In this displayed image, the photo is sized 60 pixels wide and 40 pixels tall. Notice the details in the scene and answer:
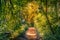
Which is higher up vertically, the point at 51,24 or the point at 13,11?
the point at 13,11

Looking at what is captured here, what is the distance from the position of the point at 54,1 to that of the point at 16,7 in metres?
0.92

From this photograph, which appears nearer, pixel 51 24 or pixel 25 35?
pixel 51 24

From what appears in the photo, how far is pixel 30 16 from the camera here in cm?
506

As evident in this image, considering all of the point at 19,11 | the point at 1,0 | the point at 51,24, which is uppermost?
the point at 1,0

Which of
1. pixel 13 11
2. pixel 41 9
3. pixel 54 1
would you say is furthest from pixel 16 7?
pixel 54 1

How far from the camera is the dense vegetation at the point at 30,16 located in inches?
189

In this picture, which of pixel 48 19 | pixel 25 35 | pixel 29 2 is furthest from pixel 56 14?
pixel 25 35

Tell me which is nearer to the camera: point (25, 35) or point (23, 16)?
point (23, 16)

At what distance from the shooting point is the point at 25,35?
18.0ft

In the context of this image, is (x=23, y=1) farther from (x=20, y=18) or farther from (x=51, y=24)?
(x=51, y=24)

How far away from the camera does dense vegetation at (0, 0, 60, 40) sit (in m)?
4.80

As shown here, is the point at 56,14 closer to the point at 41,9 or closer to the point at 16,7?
the point at 41,9

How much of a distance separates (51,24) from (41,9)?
0.45 metres

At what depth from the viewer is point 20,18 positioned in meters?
5.00
